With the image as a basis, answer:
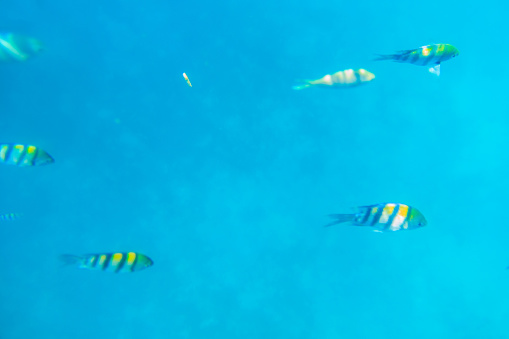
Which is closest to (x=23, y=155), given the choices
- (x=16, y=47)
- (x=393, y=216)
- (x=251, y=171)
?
(x=16, y=47)

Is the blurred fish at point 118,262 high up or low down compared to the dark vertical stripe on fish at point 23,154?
down

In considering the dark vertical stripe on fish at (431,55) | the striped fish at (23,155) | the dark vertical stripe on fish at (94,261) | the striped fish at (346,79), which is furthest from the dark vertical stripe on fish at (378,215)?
the striped fish at (23,155)

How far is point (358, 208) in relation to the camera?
337 cm

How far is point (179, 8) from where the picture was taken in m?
17.0

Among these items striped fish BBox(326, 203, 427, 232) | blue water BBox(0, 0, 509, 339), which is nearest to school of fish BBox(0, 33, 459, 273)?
striped fish BBox(326, 203, 427, 232)

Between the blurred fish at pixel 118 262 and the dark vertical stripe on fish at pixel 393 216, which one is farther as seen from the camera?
the blurred fish at pixel 118 262

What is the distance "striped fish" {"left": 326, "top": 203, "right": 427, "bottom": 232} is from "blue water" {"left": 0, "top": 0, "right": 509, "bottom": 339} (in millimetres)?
9907

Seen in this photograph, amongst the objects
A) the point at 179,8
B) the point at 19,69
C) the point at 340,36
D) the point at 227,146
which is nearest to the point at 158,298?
the point at 227,146

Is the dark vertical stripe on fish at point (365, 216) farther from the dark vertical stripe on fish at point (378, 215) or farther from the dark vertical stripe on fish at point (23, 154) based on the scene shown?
the dark vertical stripe on fish at point (23, 154)

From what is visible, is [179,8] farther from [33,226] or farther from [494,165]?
[494,165]

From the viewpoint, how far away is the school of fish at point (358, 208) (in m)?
3.37

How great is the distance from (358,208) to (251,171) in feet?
39.8

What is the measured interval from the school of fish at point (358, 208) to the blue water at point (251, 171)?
30.4 feet

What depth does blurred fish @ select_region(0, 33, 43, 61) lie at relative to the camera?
3527 millimetres
